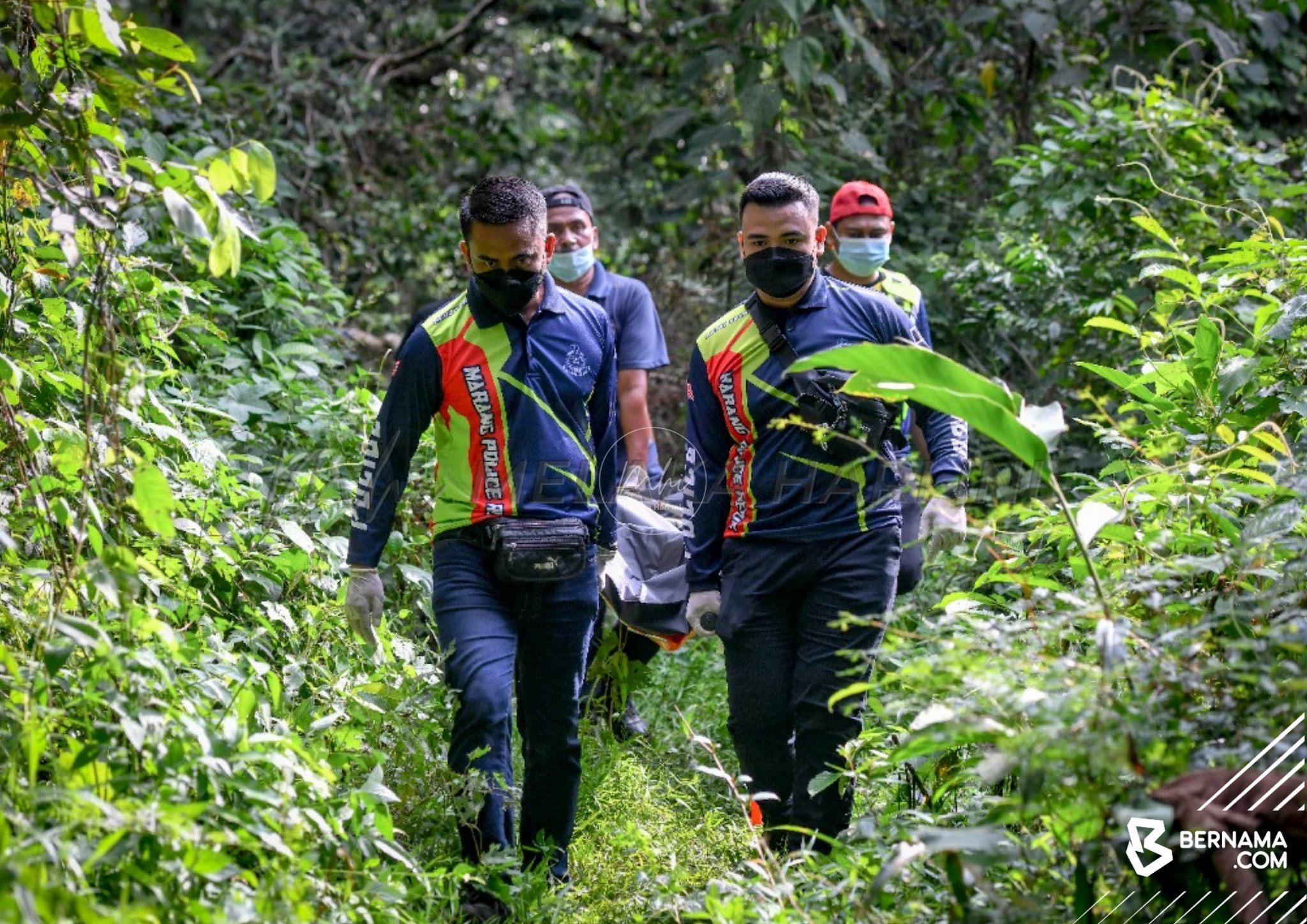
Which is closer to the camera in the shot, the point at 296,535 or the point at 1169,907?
the point at 1169,907

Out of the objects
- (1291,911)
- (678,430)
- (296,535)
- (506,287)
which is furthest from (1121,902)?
(678,430)

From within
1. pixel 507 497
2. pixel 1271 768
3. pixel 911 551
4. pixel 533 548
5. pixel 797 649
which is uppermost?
pixel 1271 768

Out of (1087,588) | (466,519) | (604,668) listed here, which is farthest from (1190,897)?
(604,668)

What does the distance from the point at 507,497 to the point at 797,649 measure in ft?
3.50

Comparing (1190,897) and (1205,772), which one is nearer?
(1205,772)

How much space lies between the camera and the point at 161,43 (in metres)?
3.43

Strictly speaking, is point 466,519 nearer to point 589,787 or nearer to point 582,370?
point 582,370

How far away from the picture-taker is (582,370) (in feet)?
15.3

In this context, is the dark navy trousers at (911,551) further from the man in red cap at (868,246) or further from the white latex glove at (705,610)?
the white latex glove at (705,610)

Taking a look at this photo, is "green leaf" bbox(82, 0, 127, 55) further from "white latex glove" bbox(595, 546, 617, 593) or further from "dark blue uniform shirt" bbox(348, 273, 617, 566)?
"white latex glove" bbox(595, 546, 617, 593)

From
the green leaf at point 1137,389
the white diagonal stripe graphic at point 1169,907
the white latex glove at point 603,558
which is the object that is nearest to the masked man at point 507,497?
the white latex glove at point 603,558

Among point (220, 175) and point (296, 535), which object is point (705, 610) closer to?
point (296, 535)

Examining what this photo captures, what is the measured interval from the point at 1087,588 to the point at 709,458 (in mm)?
1645

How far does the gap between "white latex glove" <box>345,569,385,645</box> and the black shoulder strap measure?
1.46 metres
